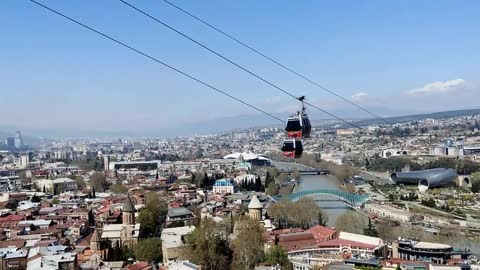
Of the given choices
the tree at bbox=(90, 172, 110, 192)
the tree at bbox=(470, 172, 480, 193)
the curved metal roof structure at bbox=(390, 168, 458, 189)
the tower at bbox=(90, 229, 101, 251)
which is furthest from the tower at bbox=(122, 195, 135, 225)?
the curved metal roof structure at bbox=(390, 168, 458, 189)

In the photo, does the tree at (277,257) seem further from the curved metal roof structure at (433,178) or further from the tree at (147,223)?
the curved metal roof structure at (433,178)

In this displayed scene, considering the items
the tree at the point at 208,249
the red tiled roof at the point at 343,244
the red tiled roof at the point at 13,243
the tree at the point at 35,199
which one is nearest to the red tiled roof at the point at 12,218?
the red tiled roof at the point at 13,243

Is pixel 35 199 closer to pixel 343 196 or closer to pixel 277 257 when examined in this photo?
pixel 343 196

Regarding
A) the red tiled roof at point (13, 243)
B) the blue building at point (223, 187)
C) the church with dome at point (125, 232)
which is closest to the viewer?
the red tiled roof at point (13, 243)

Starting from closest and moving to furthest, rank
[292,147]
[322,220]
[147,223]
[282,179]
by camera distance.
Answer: [292,147]
[147,223]
[322,220]
[282,179]

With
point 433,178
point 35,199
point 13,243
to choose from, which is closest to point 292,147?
point 13,243
